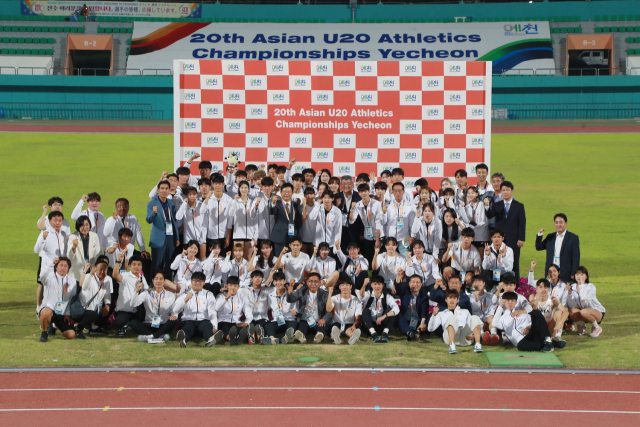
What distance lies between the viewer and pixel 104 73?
161ft

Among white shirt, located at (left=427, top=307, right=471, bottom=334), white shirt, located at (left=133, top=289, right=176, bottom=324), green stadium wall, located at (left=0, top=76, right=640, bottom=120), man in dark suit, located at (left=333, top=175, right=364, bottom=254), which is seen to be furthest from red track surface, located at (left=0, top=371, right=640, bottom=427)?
green stadium wall, located at (left=0, top=76, right=640, bottom=120)

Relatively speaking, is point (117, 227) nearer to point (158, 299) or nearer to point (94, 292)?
point (94, 292)

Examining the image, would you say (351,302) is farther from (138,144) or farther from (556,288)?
(138,144)

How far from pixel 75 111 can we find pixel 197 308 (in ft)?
119

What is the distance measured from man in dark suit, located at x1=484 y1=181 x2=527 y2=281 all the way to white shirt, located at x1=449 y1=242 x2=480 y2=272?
73 cm

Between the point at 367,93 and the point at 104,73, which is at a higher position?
the point at 104,73

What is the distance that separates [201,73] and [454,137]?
15.8ft

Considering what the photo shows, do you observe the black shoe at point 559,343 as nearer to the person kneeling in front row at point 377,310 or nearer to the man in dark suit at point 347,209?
the person kneeling in front row at point 377,310

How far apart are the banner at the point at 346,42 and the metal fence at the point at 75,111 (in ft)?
17.4

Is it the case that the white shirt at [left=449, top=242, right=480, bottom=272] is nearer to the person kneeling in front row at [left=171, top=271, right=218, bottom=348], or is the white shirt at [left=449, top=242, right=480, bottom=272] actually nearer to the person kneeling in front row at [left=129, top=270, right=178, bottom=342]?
the person kneeling in front row at [left=171, top=271, right=218, bottom=348]

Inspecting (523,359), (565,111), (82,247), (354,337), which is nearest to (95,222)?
(82,247)

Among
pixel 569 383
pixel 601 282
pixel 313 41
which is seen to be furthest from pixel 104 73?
pixel 569 383

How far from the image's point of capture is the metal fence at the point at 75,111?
141ft

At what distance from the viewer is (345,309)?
1059cm
